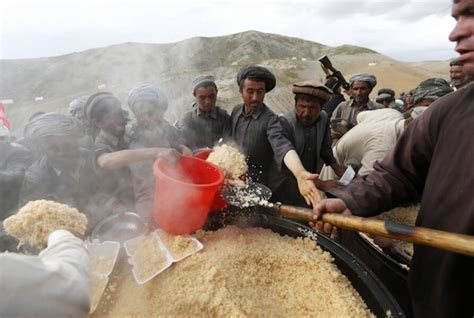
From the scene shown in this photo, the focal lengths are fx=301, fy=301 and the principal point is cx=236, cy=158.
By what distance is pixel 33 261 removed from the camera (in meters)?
0.95

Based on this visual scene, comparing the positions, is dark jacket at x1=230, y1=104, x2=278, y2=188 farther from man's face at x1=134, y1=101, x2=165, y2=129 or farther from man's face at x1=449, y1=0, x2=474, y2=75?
man's face at x1=449, y1=0, x2=474, y2=75

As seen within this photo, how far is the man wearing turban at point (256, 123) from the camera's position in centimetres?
306

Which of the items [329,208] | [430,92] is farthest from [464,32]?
[430,92]

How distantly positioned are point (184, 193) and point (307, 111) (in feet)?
6.50

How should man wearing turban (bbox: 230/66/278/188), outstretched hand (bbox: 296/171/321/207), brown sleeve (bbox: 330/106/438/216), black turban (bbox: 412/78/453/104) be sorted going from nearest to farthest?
brown sleeve (bbox: 330/106/438/216) → outstretched hand (bbox: 296/171/321/207) → man wearing turban (bbox: 230/66/278/188) → black turban (bbox: 412/78/453/104)

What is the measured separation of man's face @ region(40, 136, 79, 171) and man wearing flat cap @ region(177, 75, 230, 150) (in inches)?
46.6

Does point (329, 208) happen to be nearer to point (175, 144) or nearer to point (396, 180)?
point (396, 180)

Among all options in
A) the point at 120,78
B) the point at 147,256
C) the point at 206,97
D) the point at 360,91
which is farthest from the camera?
the point at 120,78

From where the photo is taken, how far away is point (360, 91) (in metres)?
5.14

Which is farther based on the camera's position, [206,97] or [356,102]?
[356,102]

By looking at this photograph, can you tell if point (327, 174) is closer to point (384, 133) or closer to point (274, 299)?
point (384, 133)

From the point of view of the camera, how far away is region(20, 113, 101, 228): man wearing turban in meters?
2.52

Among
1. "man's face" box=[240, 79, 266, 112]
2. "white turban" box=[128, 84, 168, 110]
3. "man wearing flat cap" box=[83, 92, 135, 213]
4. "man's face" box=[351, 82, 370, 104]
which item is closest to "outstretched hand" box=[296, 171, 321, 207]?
"man's face" box=[240, 79, 266, 112]

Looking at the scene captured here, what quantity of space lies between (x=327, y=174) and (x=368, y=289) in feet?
6.82
